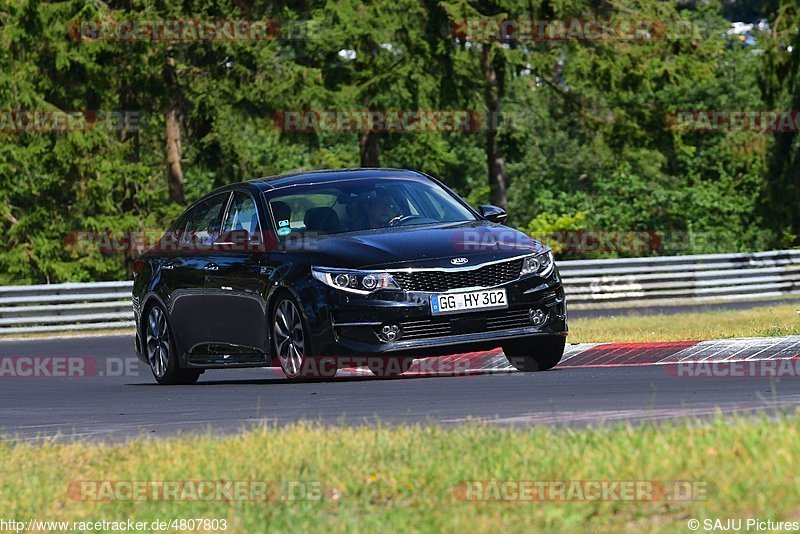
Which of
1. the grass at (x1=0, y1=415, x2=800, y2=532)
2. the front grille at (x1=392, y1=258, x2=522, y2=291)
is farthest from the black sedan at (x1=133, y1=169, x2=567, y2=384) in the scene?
the grass at (x1=0, y1=415, x2=800, y2=532)

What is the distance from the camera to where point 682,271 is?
3569 centimetres

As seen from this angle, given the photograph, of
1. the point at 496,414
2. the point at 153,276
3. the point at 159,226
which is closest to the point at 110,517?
the point at 496,414

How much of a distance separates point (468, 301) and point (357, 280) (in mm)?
830

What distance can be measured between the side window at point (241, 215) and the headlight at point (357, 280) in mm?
1407

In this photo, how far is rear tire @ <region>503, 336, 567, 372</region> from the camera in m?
12.1

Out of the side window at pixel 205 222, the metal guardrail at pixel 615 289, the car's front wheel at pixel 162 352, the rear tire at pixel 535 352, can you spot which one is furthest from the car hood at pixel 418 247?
the metal guardrail at pixel 615 289

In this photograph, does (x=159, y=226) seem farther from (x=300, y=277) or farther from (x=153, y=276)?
(x=300, y=277)

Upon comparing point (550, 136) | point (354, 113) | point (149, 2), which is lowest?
point (550, 136)

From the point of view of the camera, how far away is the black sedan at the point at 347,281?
1155cm

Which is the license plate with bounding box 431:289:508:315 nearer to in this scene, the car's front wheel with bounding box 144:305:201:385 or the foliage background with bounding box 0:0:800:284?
the car's front wheel with bounding box 144:305:201:385

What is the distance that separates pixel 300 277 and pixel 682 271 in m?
25.0

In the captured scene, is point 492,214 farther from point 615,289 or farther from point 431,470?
point 615,289

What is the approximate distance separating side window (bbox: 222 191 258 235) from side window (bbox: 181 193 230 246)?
0.16 m

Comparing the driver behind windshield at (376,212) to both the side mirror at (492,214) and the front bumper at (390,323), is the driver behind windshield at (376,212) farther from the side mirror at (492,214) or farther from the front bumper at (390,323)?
the front bumper at (390,323)
